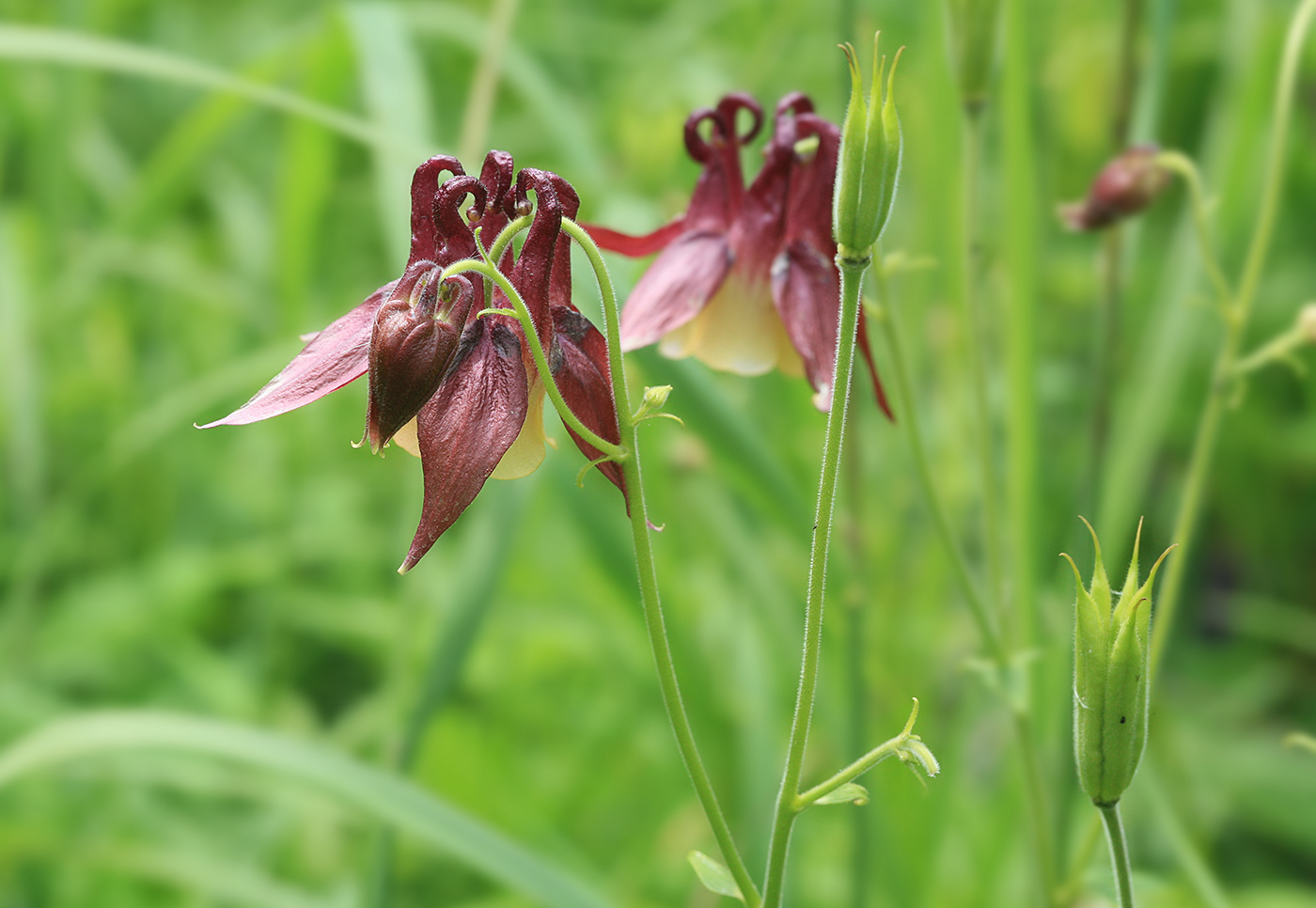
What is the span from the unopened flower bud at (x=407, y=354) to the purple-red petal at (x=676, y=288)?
0.22 meters

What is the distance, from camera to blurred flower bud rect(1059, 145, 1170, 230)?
101 centimetres

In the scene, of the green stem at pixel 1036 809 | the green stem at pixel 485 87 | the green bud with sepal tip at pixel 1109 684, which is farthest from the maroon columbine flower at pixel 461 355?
the green stem at pixel 485 87

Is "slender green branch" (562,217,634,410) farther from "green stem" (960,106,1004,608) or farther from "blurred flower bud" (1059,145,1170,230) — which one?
"blurred flower bud" (1059,145,1170,230)

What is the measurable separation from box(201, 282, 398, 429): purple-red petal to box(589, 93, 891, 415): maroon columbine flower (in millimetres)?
207

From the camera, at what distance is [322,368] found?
Result: 0.59 m

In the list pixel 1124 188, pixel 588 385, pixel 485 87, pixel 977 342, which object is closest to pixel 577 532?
pixel 485 87

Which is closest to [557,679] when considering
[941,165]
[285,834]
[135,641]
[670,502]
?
[670,502]

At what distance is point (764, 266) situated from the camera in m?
0.83

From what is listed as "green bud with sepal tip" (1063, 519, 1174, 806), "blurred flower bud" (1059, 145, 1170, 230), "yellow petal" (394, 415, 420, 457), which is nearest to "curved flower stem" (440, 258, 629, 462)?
"yellow petal" (394, 415, 420, 457)

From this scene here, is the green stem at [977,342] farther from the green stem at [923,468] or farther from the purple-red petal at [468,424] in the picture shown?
the purple-red petal at [468,424]

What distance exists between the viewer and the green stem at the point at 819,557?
0.56 m

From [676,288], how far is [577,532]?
0.72m

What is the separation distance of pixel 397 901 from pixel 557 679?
0.39 metres

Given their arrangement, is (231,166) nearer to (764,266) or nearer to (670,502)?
(670,502)
